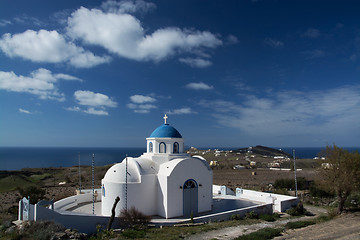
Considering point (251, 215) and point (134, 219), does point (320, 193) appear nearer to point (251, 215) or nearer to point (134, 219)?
point (251, 215)

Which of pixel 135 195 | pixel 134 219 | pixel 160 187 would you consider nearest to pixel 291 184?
pixel 160 187

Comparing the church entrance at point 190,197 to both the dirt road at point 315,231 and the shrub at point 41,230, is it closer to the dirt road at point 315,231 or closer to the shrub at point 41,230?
the dirt road at point 315,231

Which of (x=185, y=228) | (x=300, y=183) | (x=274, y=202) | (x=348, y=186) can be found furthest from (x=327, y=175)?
(x=300, y=183)

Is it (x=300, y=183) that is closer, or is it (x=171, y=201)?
(x=171, y=201)

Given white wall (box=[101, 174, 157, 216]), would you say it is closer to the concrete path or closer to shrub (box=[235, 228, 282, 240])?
the concrete path

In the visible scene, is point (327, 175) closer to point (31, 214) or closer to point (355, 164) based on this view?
point (355, 164)

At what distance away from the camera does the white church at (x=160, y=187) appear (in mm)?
14930

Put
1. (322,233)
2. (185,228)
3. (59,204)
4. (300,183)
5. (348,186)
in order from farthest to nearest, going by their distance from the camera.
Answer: (300,183) → (59,204) → (348,186) → (185,228) → (322,233)

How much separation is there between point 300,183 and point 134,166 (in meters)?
19.8

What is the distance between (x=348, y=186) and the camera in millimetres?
14531

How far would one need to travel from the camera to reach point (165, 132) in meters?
17.9

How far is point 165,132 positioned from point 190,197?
499 centimetres

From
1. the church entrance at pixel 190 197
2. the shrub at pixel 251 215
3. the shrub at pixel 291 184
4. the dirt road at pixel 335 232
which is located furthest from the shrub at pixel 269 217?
the shrub at pixel 291 184

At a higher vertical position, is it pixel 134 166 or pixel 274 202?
pixel 134 166
